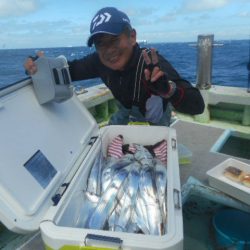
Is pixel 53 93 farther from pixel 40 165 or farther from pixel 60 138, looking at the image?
pixel 40 165

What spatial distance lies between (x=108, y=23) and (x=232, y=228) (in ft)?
5.90

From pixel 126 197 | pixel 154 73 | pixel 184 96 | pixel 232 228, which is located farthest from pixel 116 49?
pixel 232 228

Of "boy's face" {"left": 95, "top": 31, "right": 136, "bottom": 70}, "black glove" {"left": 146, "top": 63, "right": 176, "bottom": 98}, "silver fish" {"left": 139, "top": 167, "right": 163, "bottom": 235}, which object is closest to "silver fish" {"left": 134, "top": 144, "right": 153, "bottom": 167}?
"silver fish" {"left": 139, "top": 167, "right": 163, "bottom": 235}

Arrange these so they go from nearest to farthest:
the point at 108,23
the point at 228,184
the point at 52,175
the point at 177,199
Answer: the point at 177,199 < the point at 52,175 < the point at 108,23 < the point at 228,184

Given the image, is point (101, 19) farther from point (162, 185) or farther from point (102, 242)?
point (102, 242)

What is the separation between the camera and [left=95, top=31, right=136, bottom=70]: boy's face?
2.07 m

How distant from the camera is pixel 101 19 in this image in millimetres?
2033

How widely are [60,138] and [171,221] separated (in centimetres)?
101

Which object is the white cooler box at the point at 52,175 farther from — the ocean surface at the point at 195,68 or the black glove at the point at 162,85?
the black glove at the point at 162,85

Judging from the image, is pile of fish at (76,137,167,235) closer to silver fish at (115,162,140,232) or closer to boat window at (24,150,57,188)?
silver fish at (115,162,140,232)

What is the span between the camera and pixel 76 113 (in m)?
2.40

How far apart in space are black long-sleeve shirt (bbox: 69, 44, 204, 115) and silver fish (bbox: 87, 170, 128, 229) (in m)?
0.66

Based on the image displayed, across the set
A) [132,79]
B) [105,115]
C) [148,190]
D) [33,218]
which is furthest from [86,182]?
[105,115]

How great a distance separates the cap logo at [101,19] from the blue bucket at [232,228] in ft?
5.72
